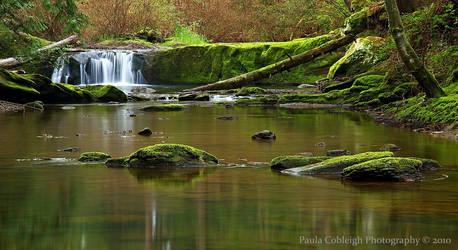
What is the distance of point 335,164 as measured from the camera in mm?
7949

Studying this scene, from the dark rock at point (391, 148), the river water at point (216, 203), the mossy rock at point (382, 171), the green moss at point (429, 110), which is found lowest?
the river water at point (216, 203)

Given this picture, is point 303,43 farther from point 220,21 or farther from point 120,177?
point 120,177

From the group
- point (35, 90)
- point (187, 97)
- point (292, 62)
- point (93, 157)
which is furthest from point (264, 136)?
point (187, 97)

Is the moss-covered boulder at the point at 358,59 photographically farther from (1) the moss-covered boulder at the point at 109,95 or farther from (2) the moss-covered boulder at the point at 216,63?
(1) the moss-covered boulder at the point at 109,95

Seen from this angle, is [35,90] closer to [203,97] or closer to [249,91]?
[203,97]

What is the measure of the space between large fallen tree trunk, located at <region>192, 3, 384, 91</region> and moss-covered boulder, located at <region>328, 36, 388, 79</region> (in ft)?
1.34

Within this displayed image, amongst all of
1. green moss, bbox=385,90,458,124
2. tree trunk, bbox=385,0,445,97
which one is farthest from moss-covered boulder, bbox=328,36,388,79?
tree trunk, bbox=385,0,445,97

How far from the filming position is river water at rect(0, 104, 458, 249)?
491cm

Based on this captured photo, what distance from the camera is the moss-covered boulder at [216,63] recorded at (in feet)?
100

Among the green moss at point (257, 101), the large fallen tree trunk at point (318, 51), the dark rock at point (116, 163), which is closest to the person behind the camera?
the dark rock at point (116, 163)

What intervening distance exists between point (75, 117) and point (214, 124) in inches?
168

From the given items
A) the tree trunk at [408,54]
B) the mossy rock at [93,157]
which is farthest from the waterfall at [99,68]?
the mossy rock at [93,157]

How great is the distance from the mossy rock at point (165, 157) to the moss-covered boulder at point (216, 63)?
71.4 feet

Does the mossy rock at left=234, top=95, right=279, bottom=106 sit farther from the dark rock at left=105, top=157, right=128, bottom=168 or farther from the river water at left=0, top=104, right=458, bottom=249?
the dark rock at left=105, top=157, right=128, bottom=168
